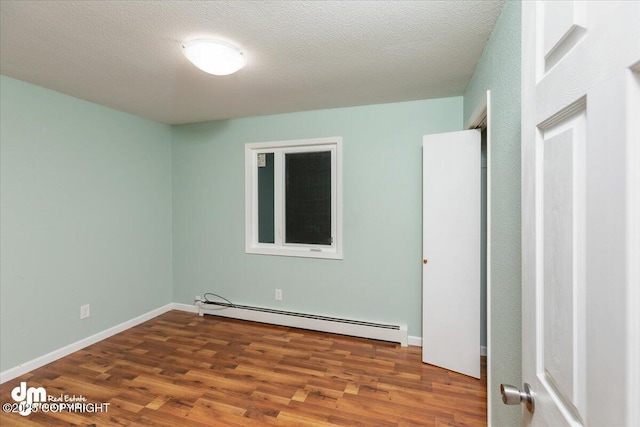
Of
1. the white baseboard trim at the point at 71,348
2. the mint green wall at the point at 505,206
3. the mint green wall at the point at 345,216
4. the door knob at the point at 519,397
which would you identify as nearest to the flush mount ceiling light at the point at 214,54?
the mint green wall at the point at 345,216

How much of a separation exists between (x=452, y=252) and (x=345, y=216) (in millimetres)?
1107

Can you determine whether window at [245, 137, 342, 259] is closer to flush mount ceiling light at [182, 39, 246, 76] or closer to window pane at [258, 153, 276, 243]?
window pane at [258, 153, 276, 243]

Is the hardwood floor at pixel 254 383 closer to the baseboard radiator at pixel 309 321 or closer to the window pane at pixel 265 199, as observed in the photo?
the baseboard radiator at pixel 309 321

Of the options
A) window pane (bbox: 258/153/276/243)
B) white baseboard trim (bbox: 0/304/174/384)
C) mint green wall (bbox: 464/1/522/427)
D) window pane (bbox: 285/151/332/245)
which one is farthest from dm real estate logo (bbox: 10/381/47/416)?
mint green wall (bbox: 464/1/522/427)

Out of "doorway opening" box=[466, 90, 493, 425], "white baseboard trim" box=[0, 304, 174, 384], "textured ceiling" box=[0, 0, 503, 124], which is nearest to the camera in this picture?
"textured ceiling" box=[0, 0, 503, 124]

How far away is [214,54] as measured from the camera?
1799 millimetres

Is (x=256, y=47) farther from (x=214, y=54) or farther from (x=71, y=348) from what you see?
(x=71, y=348)

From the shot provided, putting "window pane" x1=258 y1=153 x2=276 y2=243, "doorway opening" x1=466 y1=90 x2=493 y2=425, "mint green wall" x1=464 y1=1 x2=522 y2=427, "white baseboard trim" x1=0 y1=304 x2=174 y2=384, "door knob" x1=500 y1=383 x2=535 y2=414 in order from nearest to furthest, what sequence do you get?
"door knob" x1=500 y1=383 x2=535 y2=414 < "mint green wall" x1=464 y1=1 x2=522 y2=427 < "doorway opening" x1=466 y1=90 x2=493 y2=425 < "white baseboard trim" x1=0 y1=304 x2=174 y2=384 < "window pane" x1=258 y1=153 x2=276 y2=243

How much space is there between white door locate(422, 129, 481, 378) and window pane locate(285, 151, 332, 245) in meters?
1.12

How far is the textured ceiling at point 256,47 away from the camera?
152cm

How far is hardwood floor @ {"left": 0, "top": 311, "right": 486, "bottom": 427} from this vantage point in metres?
1.89


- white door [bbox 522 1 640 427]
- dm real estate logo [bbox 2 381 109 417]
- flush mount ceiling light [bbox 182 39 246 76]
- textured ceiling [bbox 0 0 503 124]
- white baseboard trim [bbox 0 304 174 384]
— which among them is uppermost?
textured ceiling [bbox 0 0 503 124]

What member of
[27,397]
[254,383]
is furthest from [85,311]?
[254,383]

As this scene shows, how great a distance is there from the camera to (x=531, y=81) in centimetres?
74
